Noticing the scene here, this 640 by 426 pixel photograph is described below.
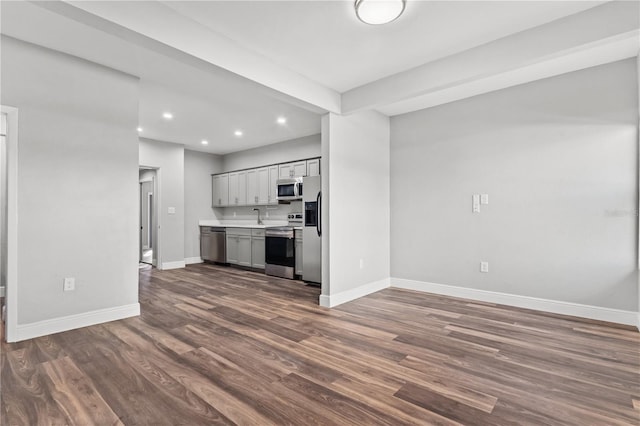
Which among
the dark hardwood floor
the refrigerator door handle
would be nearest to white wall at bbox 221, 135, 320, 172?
the refrigerator door handle

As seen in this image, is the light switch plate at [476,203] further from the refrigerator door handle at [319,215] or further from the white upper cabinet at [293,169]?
the white upper cabinet at [293,169]

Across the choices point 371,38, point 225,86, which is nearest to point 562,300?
point 371,38

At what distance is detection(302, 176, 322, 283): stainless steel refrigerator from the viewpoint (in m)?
5.00

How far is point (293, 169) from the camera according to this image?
20.5 ft

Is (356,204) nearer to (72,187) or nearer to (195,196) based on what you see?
(72,187)

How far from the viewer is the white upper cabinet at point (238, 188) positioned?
284 inches

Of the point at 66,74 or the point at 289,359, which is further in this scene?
the point at 66,74

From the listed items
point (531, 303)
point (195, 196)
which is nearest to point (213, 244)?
point (195, 196)

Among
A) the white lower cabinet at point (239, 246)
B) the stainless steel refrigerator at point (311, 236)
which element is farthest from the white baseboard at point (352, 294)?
the white lower cabinet at point (239, 246)

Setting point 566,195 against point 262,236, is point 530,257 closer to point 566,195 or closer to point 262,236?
point 566,195

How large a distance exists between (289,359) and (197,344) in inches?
33.7

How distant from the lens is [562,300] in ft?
11.7

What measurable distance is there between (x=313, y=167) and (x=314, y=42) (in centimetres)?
317

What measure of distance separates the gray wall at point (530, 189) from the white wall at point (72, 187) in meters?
3.68
